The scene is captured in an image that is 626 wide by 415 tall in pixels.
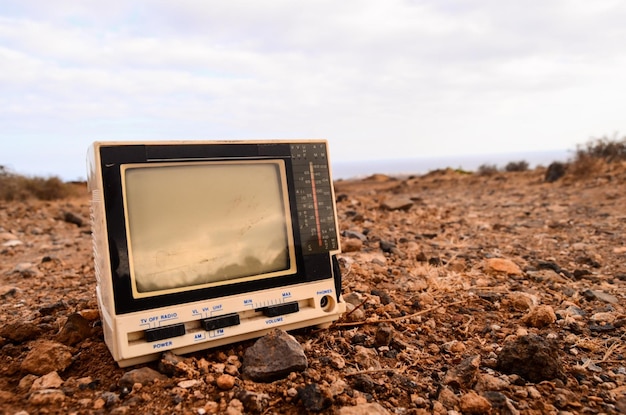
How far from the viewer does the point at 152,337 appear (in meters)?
1.80

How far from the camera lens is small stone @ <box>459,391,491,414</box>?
1.69 metres

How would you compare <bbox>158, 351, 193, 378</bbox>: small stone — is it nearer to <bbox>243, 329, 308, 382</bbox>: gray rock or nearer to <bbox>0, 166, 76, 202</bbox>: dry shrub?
<bbox>243, 329, 308, 382</bbox>: gray rock

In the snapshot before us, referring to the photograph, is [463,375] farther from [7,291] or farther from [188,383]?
[7,291]

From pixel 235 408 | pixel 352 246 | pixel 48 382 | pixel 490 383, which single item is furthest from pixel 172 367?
pixel 352 246

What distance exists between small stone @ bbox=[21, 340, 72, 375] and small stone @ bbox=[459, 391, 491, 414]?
56.8 inches

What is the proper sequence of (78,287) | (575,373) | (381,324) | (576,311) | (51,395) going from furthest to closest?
(78,287)
(576,311)
(381,324)
(575,373)
(51,395)

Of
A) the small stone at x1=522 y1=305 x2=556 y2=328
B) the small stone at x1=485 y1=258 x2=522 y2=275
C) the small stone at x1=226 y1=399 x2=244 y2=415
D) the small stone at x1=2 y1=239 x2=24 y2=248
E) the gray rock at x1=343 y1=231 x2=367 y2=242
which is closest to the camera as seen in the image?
the small stone at x1=226 y1=399 x2=244 y2=415

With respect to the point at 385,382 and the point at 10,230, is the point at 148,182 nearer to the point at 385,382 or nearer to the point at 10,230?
the point at 385,382

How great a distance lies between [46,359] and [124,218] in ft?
2.10

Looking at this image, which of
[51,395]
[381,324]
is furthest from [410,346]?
[51,395]

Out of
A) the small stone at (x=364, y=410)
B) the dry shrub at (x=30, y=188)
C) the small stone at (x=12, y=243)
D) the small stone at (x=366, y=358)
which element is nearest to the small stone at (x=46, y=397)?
the small stone at (x=364, y=410)

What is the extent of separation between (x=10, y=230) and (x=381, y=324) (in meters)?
5.87

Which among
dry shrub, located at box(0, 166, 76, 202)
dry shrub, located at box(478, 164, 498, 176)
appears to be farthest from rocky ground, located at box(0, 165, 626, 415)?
dry shrub, located at box(478, 164, 498, 176)

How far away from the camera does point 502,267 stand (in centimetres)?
362
